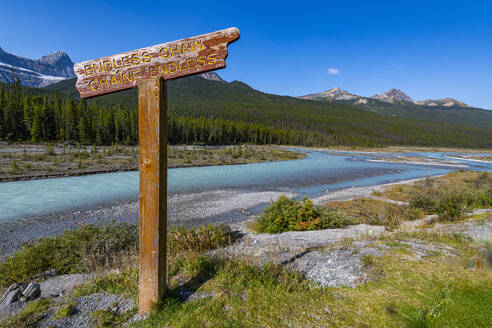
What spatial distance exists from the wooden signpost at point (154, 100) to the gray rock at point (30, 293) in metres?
2.59

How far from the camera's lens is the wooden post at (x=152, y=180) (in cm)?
342

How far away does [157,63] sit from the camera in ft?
11.5

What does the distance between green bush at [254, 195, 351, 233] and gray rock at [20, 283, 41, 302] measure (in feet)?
24.1

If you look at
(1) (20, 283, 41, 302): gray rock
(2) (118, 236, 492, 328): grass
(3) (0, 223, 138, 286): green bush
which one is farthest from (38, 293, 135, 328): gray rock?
(3) (0, 223, 138, 286): green bush

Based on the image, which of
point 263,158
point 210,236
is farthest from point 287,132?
point 210,236

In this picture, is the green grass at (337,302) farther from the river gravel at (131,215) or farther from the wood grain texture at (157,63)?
the river gravel at (131,215)

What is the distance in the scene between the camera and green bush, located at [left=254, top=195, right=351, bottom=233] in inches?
401

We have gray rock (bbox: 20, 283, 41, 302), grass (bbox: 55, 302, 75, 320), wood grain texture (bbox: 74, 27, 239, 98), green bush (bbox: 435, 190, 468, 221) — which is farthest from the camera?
green bush (bbox: 435, 190, 468, 221)

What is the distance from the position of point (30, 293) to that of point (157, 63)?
504cm

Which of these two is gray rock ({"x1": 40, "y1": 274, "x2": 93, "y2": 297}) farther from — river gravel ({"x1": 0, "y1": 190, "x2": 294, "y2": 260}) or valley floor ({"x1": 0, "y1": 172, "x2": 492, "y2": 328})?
river gravel ({"x1": 0, "y1": 190, "x2": 294, "y2": 260})

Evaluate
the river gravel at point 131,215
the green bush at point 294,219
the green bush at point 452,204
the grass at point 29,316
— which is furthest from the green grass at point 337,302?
the river gravel at point 131,215

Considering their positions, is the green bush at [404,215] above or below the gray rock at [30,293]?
below

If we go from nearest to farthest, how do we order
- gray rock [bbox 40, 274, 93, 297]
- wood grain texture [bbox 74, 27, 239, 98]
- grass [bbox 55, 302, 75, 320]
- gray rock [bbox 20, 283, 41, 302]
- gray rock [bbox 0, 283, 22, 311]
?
wood grain texture [bbox 74, 27, 239, 98]
grass [bbox 55, 302, 75, 320]
gray rock [bbox 0, 283, 22, 311]
gray rock [bbox 20, 283, 41, 302]
gray rock [bbox 40, 274, 93, 297]

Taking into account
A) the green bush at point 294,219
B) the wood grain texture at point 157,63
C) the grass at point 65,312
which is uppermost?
the wood grain texture at point 157,63
